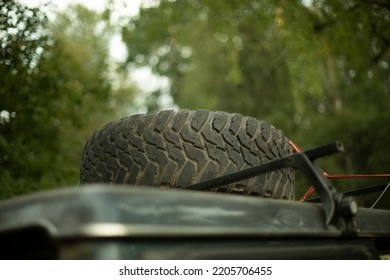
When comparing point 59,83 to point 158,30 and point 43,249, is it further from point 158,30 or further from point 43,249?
point 43,249

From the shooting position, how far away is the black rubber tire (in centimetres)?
176

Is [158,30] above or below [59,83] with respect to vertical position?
above

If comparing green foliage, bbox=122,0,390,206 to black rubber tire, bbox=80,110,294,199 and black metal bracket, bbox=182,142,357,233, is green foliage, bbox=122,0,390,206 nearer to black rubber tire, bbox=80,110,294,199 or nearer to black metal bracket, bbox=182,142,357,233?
black rubber tire, bbox=80,110,294,199

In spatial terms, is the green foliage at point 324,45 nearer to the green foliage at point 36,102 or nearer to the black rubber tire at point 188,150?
the green foliage at point 36,102

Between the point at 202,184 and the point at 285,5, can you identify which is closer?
the point at 202,184

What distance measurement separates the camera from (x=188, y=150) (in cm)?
177

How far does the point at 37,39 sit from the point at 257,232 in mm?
3025

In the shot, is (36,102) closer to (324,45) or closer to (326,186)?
(324,45)

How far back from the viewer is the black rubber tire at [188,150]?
5.78 feet

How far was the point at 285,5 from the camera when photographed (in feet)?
15.2

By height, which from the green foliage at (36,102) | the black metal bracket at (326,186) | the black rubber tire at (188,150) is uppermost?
the green foliage at (36,102)

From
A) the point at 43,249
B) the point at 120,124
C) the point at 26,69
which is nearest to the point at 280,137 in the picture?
the point at 120,124

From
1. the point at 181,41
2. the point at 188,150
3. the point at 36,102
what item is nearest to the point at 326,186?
the point at 188,150

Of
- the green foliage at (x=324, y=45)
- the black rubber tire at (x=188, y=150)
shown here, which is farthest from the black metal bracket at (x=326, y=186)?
the green foliage at (x=324, y=45)
